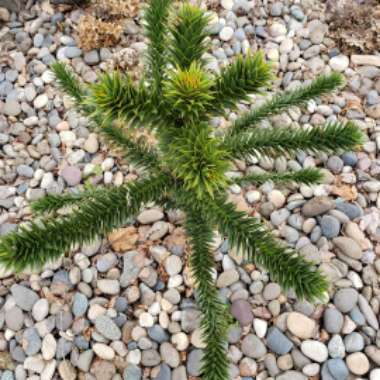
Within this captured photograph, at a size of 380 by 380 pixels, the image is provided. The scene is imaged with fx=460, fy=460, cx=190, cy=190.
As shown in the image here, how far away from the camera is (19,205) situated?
113 inches

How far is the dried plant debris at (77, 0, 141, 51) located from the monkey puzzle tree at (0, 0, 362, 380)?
1.33 metres

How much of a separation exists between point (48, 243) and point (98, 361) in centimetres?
123

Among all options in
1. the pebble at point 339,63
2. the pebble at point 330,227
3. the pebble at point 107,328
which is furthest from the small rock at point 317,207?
the pebble at point 107,328

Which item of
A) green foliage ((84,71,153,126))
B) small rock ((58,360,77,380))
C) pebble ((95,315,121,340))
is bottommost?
small rock ((58,360,77,380))

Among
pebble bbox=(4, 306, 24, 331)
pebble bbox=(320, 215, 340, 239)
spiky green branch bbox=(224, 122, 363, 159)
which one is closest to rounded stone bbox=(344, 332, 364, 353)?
pebble bbox=(320, 215, 340, 239)

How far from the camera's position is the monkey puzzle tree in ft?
4.51

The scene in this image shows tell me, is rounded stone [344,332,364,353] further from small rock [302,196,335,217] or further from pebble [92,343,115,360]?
pebble [92,343,115,360]

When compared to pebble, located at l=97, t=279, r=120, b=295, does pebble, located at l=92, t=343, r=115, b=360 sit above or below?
below

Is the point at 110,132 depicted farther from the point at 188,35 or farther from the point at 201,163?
the point at 201,163

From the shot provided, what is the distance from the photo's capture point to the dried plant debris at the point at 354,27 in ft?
11.3

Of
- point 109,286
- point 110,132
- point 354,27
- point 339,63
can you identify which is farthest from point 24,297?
point 354,27

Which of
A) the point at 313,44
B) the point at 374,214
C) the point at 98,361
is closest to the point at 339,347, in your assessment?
the point at 374,214

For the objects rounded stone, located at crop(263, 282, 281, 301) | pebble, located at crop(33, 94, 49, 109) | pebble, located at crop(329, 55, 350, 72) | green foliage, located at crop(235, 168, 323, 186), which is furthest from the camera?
pebble, located at crop(329, 55, 350, 72)

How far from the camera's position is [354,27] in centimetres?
349
